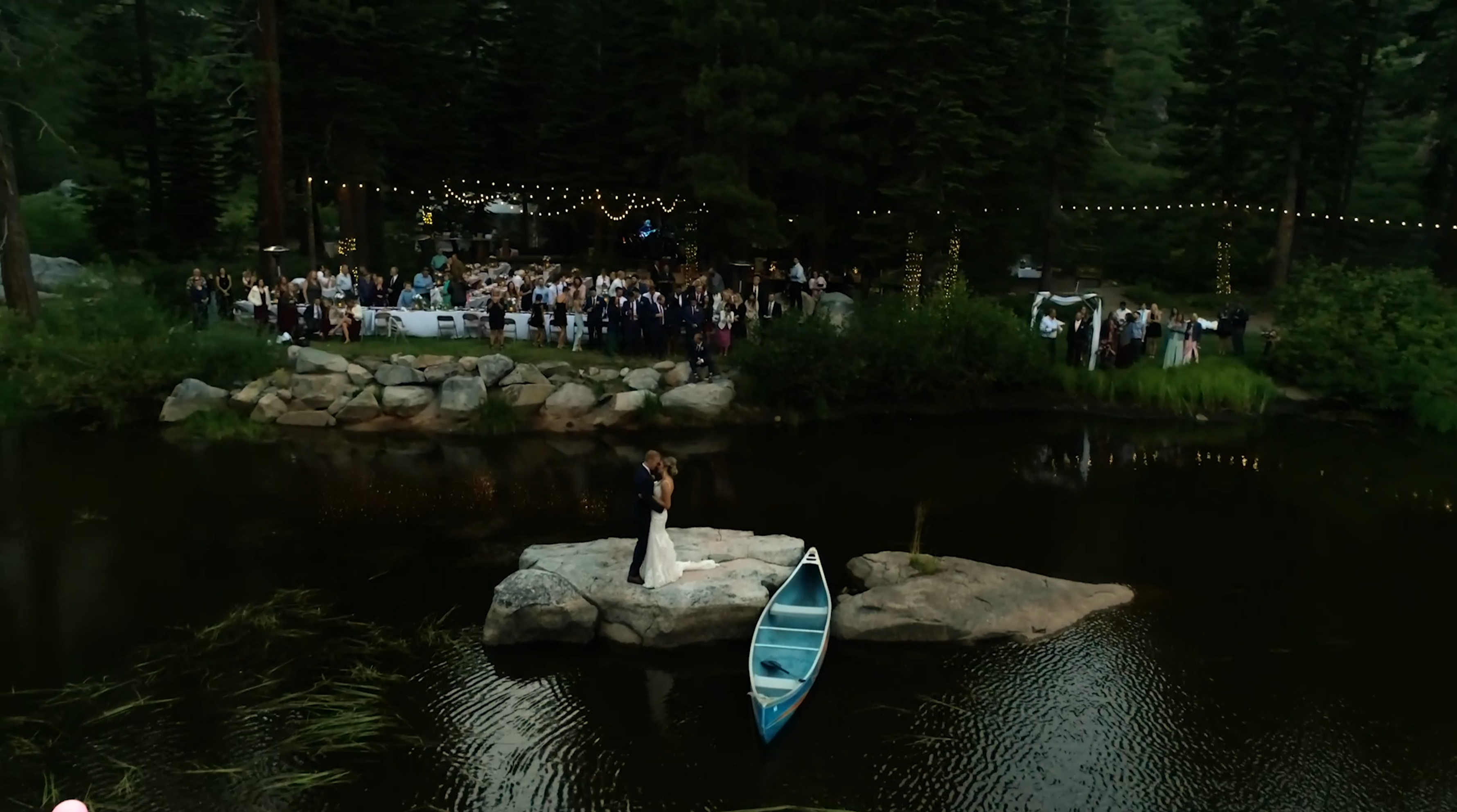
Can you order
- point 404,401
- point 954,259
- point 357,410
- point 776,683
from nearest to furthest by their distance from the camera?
point 776,683 < point 357,410 < point 404,401 < point 954,259

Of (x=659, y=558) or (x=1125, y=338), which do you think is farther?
(x=1125, y=338)

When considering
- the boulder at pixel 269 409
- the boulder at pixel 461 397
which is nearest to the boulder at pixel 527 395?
the boulder at pixel 461 397

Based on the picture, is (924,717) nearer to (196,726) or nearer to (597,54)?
(196,726)

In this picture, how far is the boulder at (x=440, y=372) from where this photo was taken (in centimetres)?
2233

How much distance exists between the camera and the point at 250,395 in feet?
70.7

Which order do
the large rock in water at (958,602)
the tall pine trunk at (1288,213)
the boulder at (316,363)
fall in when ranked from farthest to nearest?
the tall pine trunk at (1288,213)
the boulder at (316,363)
the large rock in water at (958,602)

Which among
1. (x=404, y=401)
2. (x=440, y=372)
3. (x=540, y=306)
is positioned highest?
(x=540, y=306)

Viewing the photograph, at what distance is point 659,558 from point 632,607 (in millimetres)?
613

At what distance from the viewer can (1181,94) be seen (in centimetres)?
3288

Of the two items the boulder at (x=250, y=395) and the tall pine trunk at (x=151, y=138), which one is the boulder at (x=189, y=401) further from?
the tall pine trunk at (x=151, y=138)

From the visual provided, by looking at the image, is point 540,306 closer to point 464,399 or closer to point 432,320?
point 432,320

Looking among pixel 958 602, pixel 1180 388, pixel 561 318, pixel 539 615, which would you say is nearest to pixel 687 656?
pixel 539 615

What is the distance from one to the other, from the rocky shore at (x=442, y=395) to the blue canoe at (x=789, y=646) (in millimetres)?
9376

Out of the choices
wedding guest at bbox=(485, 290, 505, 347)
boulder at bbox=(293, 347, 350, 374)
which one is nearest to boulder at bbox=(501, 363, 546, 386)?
wedding guest at bbox=(485, 290, 505, 347)
